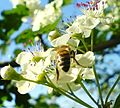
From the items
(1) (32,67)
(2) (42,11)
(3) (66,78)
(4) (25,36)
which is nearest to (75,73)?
(3) (66,78)

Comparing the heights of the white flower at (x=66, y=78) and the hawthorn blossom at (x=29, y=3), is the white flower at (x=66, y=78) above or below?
below

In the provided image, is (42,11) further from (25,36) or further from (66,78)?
(66,78)

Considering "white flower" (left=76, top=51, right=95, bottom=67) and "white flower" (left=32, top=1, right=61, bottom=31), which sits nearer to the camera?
"white flower" (left=76, top=51, right=95, bottom=67)

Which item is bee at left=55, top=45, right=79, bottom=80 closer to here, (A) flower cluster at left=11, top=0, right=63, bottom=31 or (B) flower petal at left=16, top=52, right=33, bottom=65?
(B) flower petal at left=16, top=52, right=33, bottom=65

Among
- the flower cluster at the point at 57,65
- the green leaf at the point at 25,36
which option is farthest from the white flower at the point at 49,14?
the flower cluster at the point at 57,65

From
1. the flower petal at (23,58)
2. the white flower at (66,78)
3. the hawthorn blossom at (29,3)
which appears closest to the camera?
the white flower at (66,78)

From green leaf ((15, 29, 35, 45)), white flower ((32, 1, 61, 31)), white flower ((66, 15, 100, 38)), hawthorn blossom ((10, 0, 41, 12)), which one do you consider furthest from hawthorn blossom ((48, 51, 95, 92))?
hawthorn blossom ((10, 0, 41, 12))

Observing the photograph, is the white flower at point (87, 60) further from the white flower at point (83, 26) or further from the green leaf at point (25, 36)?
the green leaf at point (25, 36)

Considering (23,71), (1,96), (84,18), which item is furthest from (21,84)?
(1,96)

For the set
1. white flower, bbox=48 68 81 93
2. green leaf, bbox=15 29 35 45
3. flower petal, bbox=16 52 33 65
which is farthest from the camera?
green leaf, bbox=15 29 35 45

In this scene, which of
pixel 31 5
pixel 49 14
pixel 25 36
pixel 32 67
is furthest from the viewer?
pixel 31 5
